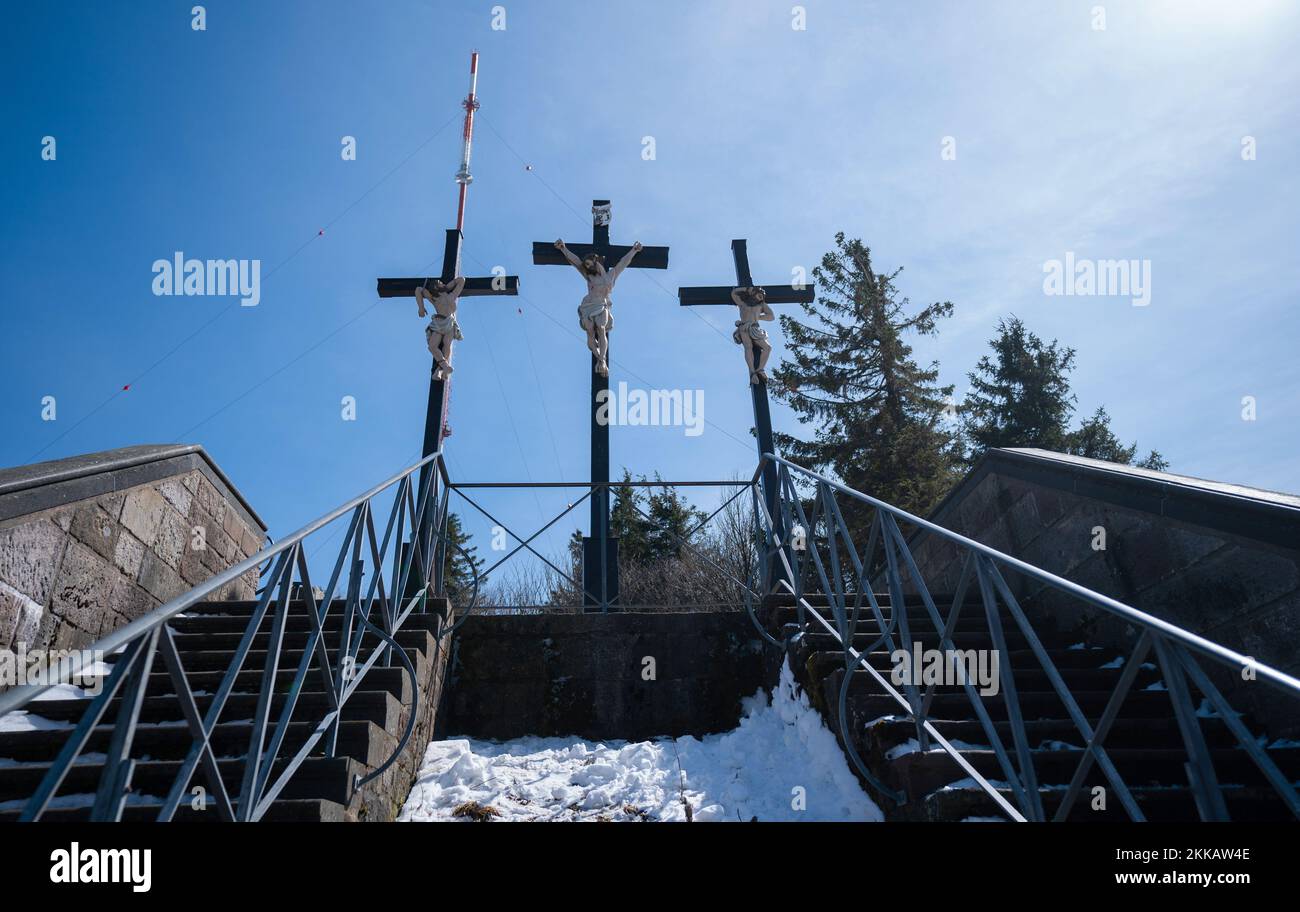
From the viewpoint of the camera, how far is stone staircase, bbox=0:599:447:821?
326 cm

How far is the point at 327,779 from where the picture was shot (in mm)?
3410

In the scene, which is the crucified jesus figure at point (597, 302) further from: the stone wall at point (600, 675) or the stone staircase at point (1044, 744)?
the stone staircase at point (1044, 744)

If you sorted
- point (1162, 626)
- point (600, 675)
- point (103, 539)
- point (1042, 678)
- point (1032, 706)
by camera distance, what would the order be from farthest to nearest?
point (600, 675), point (103, 539), point (1042, 678), point (1032, 706), point (1162, 626)

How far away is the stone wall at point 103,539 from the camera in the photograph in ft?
13.4

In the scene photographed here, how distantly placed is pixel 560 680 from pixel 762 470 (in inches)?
100

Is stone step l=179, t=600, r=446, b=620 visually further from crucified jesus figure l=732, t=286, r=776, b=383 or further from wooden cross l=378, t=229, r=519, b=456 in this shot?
crucified jesus figure l=732, t=286, r=776, b=383

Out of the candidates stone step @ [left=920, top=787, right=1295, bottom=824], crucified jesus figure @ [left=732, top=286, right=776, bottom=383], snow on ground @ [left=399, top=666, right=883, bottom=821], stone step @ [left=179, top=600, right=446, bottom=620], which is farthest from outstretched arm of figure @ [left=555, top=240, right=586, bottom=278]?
stone step @ [left=920, top=787, right=1295, bottom=824]

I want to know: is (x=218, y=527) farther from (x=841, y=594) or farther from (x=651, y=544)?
(x=651, y=544)

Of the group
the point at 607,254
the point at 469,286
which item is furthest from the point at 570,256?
the point at 469,286

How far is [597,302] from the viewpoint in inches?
352

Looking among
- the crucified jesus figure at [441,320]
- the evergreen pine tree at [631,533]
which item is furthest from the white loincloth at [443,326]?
the evergreen pine tree at [631,533]

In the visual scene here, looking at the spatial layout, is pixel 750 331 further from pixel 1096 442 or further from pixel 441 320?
pixel 1096 442

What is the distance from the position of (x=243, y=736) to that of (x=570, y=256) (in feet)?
21.1
